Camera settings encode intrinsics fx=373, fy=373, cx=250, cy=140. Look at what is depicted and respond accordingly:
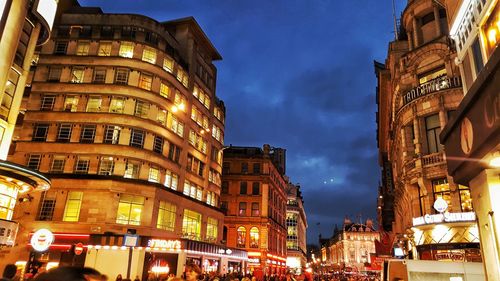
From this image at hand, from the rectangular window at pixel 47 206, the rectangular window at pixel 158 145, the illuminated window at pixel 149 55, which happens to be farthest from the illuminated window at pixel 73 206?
the illuminated window at pixel 149 55

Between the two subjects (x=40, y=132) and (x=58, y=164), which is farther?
(x=40, y=132)

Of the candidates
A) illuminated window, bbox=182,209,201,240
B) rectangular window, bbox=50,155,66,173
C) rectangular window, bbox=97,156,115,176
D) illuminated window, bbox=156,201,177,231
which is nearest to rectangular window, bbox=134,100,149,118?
rectangular window, bbox=97,156,115,176

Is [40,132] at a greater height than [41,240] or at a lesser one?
greater

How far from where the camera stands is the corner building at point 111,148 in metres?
33.7

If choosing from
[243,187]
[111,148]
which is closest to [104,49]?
[111,148]

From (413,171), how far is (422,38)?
462 inches

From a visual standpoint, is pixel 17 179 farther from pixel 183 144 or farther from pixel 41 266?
pixel 183 144

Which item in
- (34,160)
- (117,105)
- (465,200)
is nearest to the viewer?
(465,200)

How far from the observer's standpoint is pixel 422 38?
3058 centimetres

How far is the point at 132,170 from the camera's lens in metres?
36.8

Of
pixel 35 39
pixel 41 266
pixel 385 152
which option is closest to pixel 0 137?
pixel 35 39

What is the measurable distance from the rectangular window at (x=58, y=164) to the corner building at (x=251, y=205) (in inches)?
1294

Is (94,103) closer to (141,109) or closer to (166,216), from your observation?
(141,109)

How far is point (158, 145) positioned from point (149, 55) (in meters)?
9.96
